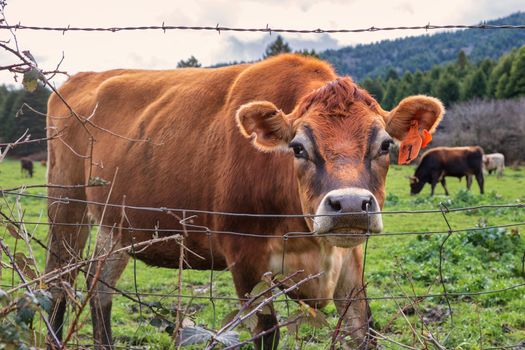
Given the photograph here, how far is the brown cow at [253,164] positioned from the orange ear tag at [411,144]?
0.16 ft

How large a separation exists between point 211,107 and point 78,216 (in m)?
2.14

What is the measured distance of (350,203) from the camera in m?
2.90

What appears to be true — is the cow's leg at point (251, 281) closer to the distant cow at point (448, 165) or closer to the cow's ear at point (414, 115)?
the cow's ear at point (414, 115)

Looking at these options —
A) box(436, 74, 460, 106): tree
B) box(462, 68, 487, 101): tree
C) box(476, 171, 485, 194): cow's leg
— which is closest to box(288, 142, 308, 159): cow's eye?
box(476, 171, 485, 194): cow's leg

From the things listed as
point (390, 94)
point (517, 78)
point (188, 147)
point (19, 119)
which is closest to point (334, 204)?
point (188, 147)

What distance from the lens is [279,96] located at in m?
4.37

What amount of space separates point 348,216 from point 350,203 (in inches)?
2.6

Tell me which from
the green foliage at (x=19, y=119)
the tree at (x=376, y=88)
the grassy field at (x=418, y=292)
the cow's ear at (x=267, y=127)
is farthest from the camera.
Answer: the tree at (x=376, y=88)

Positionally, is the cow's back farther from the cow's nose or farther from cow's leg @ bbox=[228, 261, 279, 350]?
the cow's nose

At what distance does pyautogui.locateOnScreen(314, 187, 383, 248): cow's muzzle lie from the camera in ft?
9.48

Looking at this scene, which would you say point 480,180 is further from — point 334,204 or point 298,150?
point 334,204

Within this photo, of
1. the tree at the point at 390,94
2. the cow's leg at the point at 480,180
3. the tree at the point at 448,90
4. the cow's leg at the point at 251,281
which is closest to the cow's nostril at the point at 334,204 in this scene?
the cow's leg at the point at 251,281

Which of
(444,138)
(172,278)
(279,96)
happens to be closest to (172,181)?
(279,96)

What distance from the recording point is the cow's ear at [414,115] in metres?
3.63
